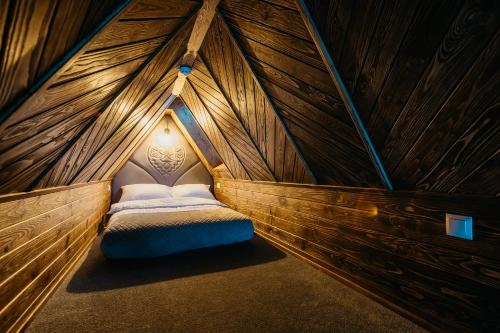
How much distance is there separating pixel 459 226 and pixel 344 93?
0.93 metres

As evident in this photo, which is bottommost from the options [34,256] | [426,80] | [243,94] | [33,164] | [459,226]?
[34,256]

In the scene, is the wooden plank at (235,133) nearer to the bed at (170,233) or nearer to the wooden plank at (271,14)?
the bed at (170,233)

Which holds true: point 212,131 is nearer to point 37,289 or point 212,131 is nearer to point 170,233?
point 170,233

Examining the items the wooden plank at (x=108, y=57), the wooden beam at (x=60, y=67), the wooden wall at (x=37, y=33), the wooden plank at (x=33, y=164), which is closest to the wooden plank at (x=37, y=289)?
the wooden plank at (x=33, y=164)

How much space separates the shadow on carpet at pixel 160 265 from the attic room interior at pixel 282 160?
0.02 meters

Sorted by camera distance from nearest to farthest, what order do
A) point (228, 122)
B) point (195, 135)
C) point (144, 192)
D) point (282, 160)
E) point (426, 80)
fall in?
point (426, 80) < point (282, 160) < point (228, 122) < point (144, 192) < point (195, 135)

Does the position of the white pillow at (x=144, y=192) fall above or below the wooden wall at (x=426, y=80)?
below

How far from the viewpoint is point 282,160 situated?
258cm

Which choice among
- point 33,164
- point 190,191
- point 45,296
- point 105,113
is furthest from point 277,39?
point 190,191

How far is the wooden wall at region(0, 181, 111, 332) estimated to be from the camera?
50.0 inches

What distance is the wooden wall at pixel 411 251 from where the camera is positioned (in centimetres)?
109

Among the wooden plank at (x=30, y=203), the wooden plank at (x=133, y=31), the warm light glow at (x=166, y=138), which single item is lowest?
the wooden plank at (x=30, y=203)

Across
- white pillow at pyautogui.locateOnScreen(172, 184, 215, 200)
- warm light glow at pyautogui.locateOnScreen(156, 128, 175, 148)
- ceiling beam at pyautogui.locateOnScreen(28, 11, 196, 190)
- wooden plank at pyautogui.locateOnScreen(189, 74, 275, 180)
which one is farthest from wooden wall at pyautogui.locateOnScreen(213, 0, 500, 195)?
warm light glow at pyautogui.locateOnScreen(156, 128, 175, 148)

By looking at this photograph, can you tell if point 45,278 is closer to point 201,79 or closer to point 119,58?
point 119,58
